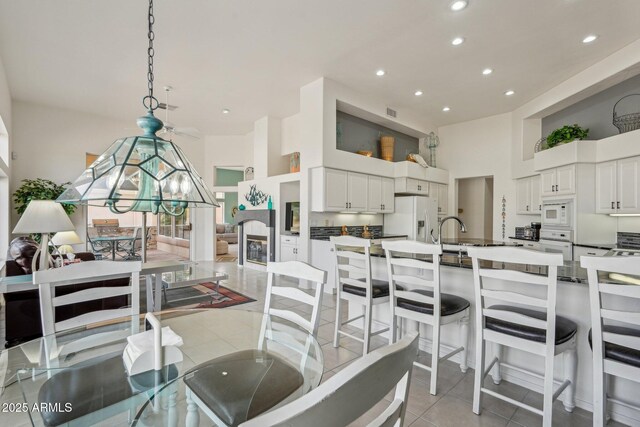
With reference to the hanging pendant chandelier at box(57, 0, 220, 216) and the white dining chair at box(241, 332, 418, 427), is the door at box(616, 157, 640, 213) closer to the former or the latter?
the white dining chair at box(241, 332, 418, 427)

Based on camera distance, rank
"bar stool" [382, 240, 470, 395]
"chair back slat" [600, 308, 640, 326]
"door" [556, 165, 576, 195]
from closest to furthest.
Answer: "chair back slat" [600, 308, 640, 326]
"bar stool" [382, 240, 470, 395]
"door" [556, 165, 576, 195]

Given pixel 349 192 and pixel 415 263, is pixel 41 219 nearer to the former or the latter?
pixel 415 263

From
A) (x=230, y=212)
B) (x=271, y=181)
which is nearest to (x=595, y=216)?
(x=271, y=181)

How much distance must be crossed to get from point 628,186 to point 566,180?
71 centimetres

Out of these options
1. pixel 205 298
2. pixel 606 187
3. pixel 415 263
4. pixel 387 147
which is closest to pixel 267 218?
pixel 205 298

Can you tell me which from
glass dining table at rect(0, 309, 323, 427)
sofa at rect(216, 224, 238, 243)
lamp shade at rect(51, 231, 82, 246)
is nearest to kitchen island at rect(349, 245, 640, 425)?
glass dining table at rect(0, 309, 323, 427)

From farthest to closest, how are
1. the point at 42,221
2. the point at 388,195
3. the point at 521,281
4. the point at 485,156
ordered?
the point at 485,156, the point at 388,195, the point at 42,221, the point at 521,281

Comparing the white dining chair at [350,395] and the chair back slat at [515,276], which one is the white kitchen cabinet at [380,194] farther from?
the white dining chair at [350,395]

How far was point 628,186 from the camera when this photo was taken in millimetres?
4047

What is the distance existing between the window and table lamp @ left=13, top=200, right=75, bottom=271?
538 cm

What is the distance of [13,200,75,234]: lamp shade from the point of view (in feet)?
8.76

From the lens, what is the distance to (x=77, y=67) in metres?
4.61

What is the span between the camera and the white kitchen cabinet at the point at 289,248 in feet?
18.3

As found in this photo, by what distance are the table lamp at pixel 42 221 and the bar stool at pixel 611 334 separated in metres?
3.93
